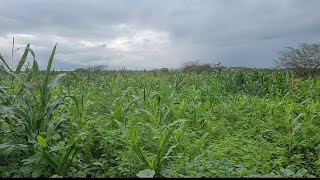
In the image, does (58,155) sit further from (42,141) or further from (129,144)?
(129,144)

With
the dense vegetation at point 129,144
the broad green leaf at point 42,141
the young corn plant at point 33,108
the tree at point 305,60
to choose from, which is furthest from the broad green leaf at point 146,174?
the tree at point 305,60

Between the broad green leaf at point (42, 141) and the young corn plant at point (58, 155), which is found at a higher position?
the broad green leaf at point (42, 141)

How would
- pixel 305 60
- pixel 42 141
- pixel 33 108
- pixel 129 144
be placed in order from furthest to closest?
pixel 305 60 → pixel 33 108 → pixel 129 144 → pixel 42 141

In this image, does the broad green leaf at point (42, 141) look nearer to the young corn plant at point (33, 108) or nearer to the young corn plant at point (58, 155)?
the young corn plant at point (58, 155)

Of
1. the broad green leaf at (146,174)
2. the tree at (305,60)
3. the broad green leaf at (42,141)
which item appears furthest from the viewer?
the tree at (305,60)

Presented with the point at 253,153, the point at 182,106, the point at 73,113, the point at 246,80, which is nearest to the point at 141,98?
the point at 182,106

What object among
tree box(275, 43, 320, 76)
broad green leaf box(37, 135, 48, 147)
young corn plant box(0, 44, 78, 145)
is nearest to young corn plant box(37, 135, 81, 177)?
broad green leaf box(37, 135, 48, 147)

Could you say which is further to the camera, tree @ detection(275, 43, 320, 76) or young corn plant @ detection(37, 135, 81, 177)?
tree @ detection(275, 43, 320, 76)

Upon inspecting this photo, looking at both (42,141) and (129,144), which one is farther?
(129,144)

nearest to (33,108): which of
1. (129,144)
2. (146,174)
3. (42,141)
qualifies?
(42,141)

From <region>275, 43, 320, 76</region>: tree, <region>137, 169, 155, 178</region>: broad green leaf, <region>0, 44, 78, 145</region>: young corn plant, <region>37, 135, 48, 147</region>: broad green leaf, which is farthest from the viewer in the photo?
<region>275, 43, 320, 76</region>: tree

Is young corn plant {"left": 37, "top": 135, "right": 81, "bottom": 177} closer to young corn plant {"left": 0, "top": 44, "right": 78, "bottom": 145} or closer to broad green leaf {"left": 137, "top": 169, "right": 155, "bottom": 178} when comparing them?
young corn plant {"left": 0, "top": 44, "right": 78, "bottom": 145}

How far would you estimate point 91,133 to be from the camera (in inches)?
148

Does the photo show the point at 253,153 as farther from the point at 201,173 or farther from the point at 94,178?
the point at 94,178
